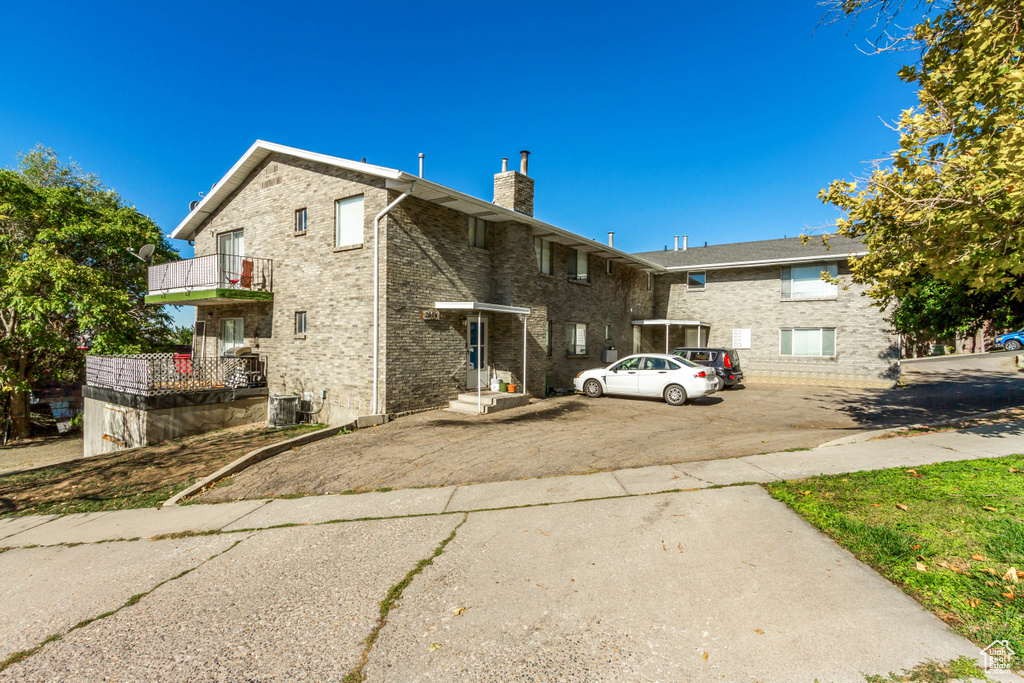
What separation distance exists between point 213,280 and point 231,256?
0.88 meters

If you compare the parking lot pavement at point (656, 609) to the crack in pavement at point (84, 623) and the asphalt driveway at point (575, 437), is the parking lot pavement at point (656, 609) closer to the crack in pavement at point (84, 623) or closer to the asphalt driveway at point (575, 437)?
the crack in pavement at point (84, 623)

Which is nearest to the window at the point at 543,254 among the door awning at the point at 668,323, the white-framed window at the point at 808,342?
the door awning at the point at 668,323

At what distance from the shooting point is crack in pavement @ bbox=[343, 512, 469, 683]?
10.1 ft

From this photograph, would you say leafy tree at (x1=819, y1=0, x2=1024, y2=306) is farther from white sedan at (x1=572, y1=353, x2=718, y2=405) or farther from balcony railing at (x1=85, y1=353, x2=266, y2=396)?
balcony railing at (x1=85, y1=353, x2=266, y2=396)

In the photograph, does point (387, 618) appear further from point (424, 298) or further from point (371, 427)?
point (424, 298)

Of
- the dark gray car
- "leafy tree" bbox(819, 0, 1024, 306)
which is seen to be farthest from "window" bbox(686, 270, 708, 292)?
"leafy tree" bbox(819, 0, 1024, 306)

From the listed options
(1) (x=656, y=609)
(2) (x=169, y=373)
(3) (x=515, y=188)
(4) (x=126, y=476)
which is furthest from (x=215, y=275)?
(1) (x=656, y=609)

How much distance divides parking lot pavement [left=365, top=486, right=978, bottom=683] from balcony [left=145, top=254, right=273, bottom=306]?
1250 centimetres

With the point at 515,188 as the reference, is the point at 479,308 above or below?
below

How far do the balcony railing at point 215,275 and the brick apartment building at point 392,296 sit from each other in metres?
0.05

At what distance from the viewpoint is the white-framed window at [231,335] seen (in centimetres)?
1666

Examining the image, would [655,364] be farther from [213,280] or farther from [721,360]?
[213,280]

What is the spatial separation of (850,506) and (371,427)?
30.6 ft

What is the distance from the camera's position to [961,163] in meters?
6.07
